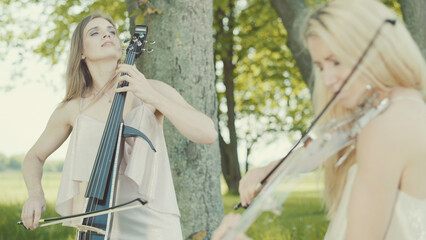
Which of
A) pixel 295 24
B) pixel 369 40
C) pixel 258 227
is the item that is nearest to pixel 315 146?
pixel 369 40

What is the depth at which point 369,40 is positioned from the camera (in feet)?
4.65

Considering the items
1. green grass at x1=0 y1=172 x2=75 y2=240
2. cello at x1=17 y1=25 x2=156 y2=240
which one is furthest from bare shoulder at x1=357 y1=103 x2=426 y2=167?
green grass at x1=0 y1=172 x2=75 y2=240

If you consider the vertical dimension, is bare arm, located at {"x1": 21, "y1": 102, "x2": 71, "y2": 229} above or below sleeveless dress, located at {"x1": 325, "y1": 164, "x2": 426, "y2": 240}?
above

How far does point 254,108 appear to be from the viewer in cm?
1991

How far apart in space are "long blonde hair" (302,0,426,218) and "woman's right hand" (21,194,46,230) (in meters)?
1.84

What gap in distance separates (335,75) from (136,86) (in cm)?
119

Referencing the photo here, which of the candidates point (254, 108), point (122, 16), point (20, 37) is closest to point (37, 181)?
point (122, 16)

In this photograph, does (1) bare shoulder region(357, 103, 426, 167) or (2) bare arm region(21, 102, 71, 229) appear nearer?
(1) bare shoulder region(357, 103, 426, 167)

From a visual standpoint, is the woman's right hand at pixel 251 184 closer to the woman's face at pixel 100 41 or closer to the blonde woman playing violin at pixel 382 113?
the blonde woman playing violin at pixel 382 113

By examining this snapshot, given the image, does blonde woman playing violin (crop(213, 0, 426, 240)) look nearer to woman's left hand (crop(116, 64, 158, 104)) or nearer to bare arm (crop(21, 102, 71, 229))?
woman's left hand (crop(116, 64, 158, 104))

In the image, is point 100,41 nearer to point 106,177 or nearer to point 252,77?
point 106,177

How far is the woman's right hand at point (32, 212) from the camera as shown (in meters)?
2.72

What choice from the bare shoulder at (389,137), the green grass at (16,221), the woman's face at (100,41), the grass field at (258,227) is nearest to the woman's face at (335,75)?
the bare shoulder at (389,137)

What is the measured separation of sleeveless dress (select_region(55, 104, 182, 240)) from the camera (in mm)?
2529
